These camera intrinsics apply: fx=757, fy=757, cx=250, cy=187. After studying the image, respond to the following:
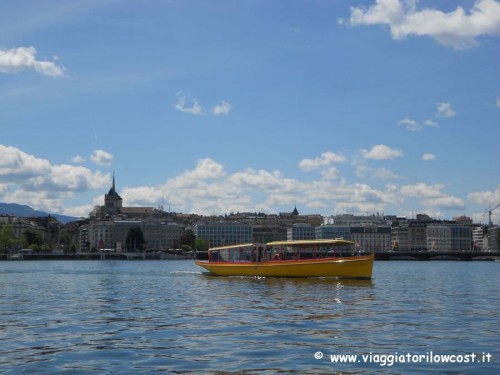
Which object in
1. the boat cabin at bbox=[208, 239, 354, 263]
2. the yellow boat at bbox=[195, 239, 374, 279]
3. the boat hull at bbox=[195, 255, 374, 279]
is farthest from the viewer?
the boat cabin at bbox=[208, 239, 354, 263]

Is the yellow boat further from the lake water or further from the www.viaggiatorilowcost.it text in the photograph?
the www.viaggiatorilowcost.it text

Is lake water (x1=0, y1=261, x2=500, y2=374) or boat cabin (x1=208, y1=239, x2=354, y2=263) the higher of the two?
boat cabin (x1=208, y1=239, x2=354, y2=263)

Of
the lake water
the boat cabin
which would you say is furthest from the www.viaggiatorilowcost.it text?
the boat cabin

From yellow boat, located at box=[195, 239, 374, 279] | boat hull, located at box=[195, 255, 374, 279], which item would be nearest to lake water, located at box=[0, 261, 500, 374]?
boat hull, located at box=[195, 255, 374, 279]

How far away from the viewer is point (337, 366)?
68.5 ft

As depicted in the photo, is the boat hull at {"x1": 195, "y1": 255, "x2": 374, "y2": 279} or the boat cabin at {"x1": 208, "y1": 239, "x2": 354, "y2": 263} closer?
the boat hull at {"x1": 195, "y1": 255, "x2": 374, "y2": 279}

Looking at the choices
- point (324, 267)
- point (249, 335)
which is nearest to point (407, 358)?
point (249, 335)

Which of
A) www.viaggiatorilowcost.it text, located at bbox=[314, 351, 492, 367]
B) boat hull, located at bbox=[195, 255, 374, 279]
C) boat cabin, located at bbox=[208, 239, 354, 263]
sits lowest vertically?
www.viaggiatorilowcost.it text, located at bbox=[314, 351, 492, 367]

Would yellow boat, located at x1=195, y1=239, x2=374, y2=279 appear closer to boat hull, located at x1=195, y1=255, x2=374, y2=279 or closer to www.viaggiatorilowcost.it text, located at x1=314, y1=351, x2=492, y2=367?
boat hull, located at x1=195, y1=255, x2=374, y2=279

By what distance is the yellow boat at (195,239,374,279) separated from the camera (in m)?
65.9

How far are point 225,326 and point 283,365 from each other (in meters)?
8.56

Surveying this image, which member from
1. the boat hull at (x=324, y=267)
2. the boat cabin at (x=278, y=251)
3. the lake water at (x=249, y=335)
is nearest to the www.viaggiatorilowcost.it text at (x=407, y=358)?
the lake water at (x=249, y=335)

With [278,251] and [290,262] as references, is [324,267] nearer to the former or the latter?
[290,262]

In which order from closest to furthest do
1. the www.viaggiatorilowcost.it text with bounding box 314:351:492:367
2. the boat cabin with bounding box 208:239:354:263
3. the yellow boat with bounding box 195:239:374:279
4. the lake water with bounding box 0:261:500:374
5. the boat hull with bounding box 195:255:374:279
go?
the lake water with bounding box 0:261:500:374 < the www.viaggiatorilowcost.it text with bounding box 314:351:492:367 < the boat hull with bounding box 195:255:374:279 < the yellow boat with bounding box 195:239:374:279 < the boat cabin with bounding box 208:239:354:263
